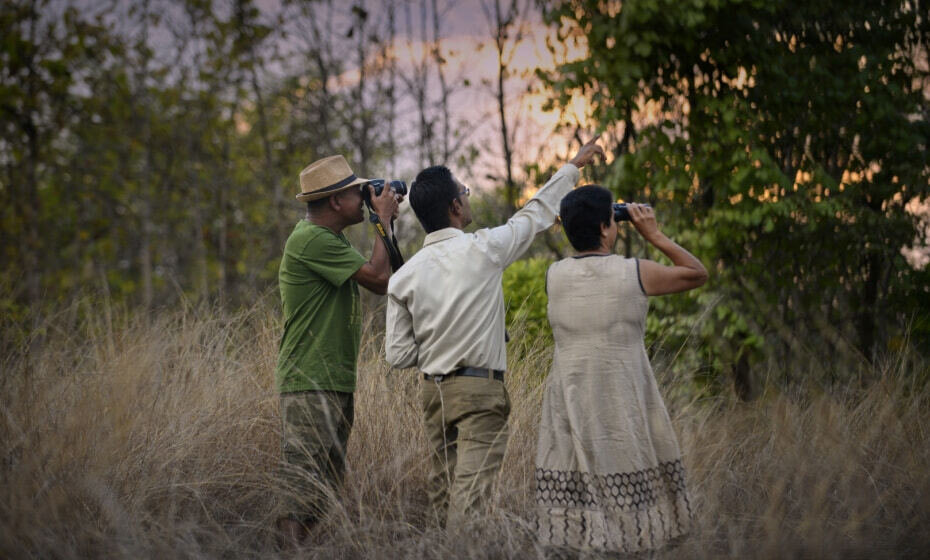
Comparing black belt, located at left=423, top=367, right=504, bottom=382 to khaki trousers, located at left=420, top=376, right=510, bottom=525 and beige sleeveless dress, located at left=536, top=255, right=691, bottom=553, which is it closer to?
khaki trousers, located at left=420, top=376, right=510, bottom=525

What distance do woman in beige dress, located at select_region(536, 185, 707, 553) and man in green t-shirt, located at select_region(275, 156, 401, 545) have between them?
42.4 inches

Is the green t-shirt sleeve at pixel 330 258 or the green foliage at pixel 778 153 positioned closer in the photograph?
the green t-shirt sleeve at pixel 330 258

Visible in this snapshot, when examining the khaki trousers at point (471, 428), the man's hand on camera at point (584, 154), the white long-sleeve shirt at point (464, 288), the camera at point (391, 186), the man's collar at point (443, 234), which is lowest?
the khaki trousers at point (471, 428)

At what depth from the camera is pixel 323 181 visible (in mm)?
4152

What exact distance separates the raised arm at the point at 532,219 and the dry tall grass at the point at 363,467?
3.72 ft

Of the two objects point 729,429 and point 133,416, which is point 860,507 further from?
point 133,416

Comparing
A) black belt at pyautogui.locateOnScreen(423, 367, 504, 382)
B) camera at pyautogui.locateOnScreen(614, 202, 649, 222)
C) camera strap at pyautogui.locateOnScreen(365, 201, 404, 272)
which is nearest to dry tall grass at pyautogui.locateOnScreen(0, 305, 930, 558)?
black belt at pyautogui.locateOnScreen(423, 367, 504, 382)

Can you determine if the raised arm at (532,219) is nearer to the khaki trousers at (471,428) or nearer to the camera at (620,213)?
the camera at (620,213)

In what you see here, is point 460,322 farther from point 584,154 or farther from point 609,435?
point 584,154

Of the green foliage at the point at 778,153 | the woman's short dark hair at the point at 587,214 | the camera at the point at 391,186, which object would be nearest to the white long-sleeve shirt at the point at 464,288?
the woman's short dark hair at the point at 587,214

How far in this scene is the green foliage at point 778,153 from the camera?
20.4 feet

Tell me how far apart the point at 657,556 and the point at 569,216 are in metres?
1.42

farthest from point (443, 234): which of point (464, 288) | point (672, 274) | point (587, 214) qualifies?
point (672, 274)

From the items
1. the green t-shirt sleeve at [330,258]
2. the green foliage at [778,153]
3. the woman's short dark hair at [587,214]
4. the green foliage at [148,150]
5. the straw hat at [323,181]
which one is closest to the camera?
the woman's short dark hair at [587,214]
